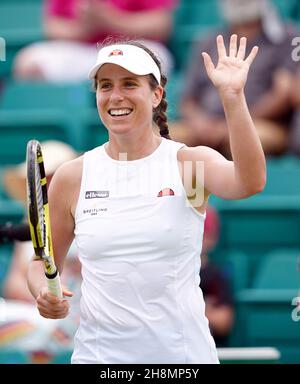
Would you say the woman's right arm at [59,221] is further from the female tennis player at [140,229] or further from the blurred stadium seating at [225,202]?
the blurred stadium seating at [225,202]

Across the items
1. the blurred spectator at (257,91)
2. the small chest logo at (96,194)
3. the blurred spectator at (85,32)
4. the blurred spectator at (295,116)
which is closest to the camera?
the small chest logo at (96,194)

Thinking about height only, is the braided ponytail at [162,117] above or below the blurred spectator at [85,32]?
below

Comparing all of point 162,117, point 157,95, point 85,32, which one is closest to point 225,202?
point 85,32

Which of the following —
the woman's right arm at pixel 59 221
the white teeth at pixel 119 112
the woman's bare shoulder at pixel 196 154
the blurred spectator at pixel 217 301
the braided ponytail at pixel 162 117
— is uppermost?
the white teeth at pixel 119 112

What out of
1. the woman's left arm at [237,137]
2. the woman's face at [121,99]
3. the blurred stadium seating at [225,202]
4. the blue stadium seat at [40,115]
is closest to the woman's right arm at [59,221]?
the woman's face at [121,99]

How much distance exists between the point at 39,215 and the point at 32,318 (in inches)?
83.6

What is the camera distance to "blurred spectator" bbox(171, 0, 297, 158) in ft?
22.9

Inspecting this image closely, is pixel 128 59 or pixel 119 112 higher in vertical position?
pixel 128 59

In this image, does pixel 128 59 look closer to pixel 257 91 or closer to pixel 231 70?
pixel 231 70

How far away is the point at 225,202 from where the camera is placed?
6676mm

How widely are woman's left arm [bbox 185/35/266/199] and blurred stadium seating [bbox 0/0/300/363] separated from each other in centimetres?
154

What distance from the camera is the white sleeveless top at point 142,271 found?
3.63m

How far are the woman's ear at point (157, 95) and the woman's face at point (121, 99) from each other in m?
0.08
